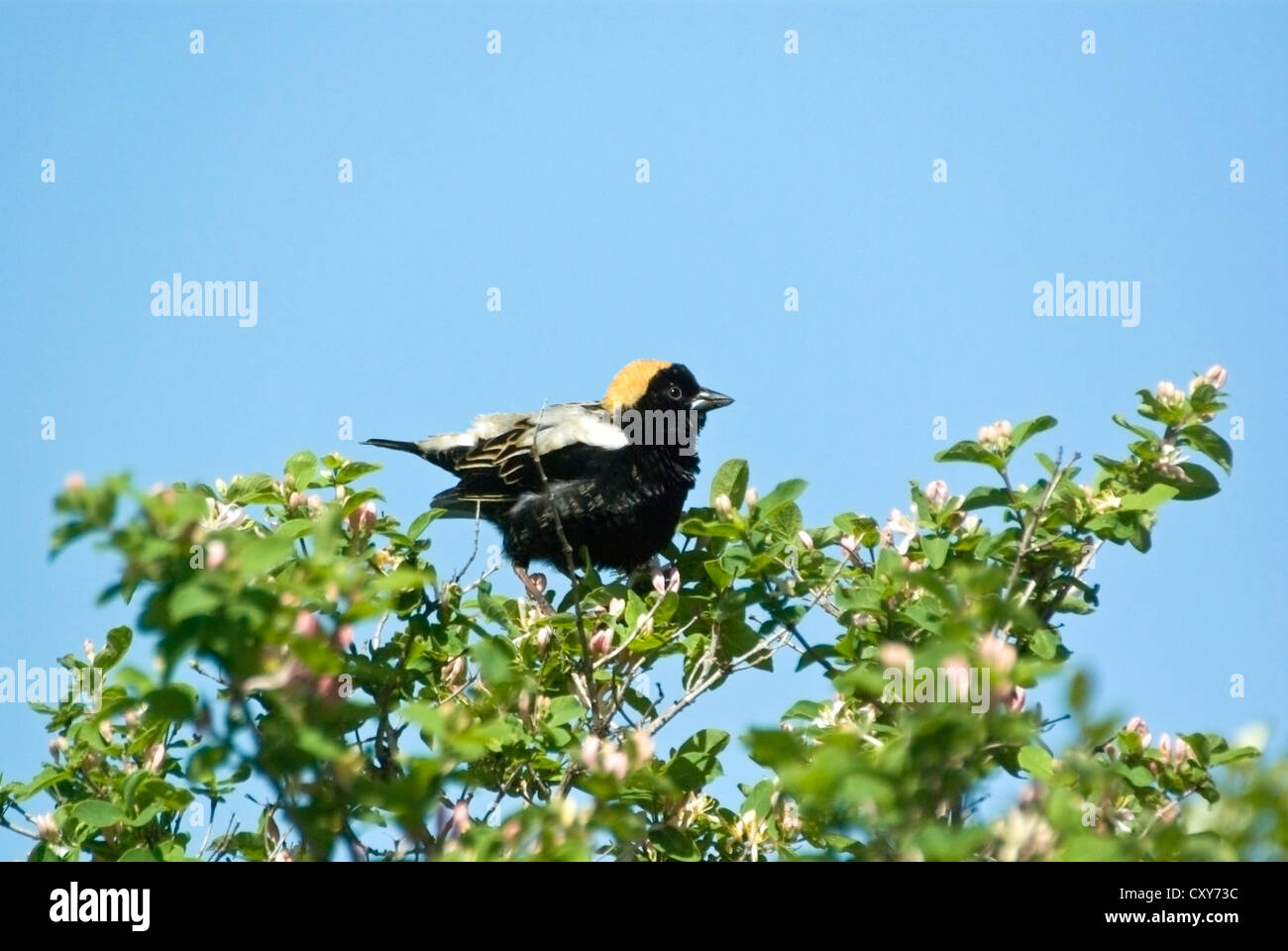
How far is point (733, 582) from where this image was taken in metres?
4.41

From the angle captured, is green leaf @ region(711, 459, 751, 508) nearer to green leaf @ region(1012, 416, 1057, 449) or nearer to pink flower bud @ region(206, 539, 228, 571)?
green leaf @ region(1012, 416, 1057, 449)

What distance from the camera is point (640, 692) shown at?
14.7 feet

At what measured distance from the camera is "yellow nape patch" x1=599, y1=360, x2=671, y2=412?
725 centimetres

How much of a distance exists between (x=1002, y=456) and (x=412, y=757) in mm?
2777

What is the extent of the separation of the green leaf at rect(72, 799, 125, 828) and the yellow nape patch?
393cm

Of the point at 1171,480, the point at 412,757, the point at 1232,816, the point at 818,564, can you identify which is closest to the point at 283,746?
the point at 412,757

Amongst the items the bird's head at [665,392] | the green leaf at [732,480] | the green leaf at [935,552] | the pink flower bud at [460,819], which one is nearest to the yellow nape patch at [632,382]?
the bird's head at [665,392]

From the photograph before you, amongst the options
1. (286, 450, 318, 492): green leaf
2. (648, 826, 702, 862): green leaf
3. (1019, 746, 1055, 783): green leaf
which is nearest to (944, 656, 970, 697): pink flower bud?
(1019, 746, 1055, 783): green leaf

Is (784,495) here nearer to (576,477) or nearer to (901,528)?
(901,528)

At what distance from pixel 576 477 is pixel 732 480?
2.34 metres

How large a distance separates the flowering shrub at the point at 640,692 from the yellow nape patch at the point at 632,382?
1.93m

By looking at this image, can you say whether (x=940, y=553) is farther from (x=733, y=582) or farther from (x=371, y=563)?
(x=371, y=563)
